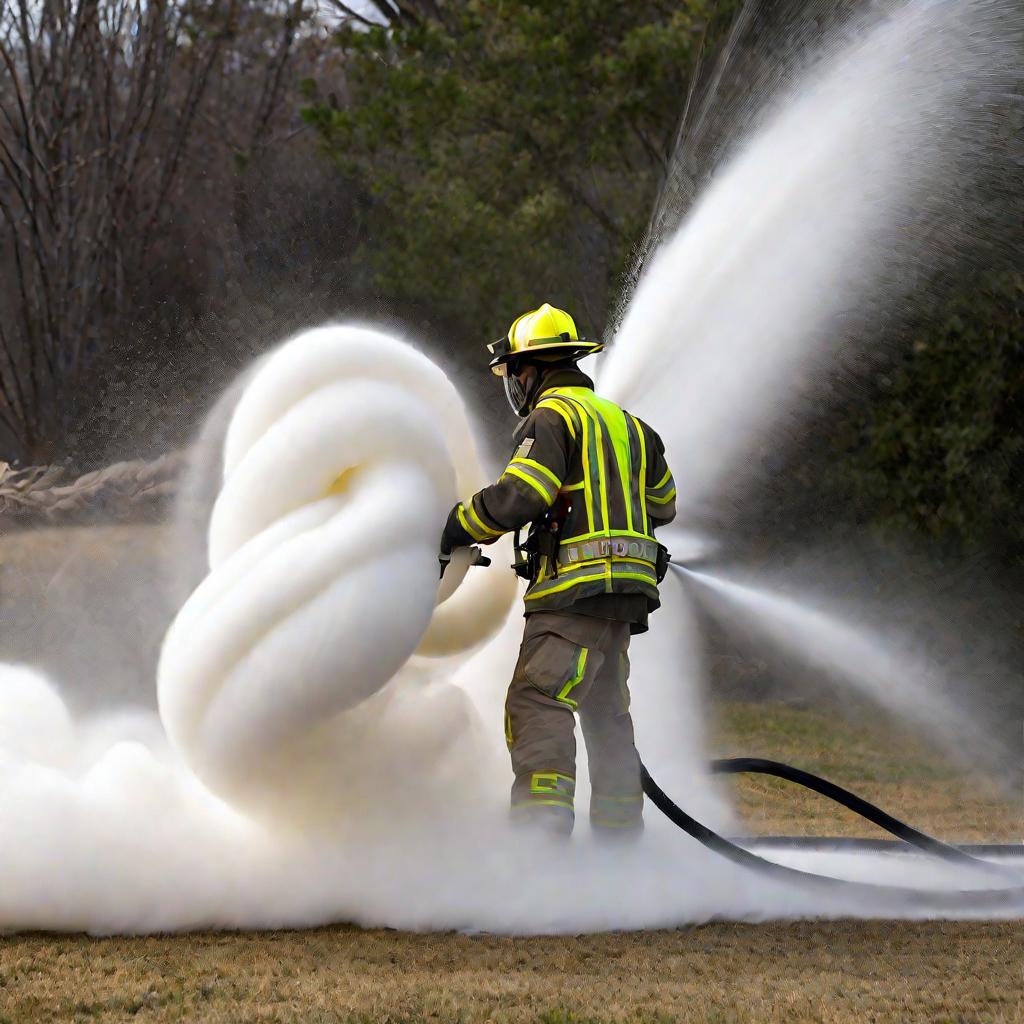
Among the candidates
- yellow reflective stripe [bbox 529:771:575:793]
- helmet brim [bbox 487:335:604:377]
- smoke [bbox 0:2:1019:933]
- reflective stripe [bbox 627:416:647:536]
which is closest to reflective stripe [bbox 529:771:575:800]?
yellow reflective stripe [bbox 529:771:575:793]

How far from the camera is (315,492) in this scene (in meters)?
4.38

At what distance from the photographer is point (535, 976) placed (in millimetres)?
3619

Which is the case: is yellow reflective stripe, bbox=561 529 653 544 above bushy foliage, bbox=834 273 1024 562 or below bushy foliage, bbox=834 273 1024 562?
below

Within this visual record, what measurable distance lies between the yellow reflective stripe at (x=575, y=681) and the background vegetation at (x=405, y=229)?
12.3 ft

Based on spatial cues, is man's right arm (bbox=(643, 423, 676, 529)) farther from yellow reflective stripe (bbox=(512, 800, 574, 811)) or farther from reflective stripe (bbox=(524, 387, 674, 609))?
yellow reflective stripe (bbox=(512, 800, 574, 811))

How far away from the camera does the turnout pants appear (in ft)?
14.6

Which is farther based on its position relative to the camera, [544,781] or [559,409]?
[559,409]

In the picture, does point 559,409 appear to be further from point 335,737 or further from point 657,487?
point 335,737

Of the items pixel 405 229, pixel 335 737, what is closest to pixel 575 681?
pixel 335 737

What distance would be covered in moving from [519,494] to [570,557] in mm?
311

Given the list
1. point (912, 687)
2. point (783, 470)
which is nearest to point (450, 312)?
point (783, 470)

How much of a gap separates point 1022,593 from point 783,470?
1.72 meters

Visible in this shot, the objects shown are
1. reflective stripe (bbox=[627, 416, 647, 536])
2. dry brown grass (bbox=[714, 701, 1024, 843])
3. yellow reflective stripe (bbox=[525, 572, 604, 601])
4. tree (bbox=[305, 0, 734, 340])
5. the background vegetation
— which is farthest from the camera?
tree (bbox=[305, 0, 734, 340])

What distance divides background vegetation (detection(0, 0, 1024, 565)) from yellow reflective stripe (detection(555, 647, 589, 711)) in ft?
12.3
